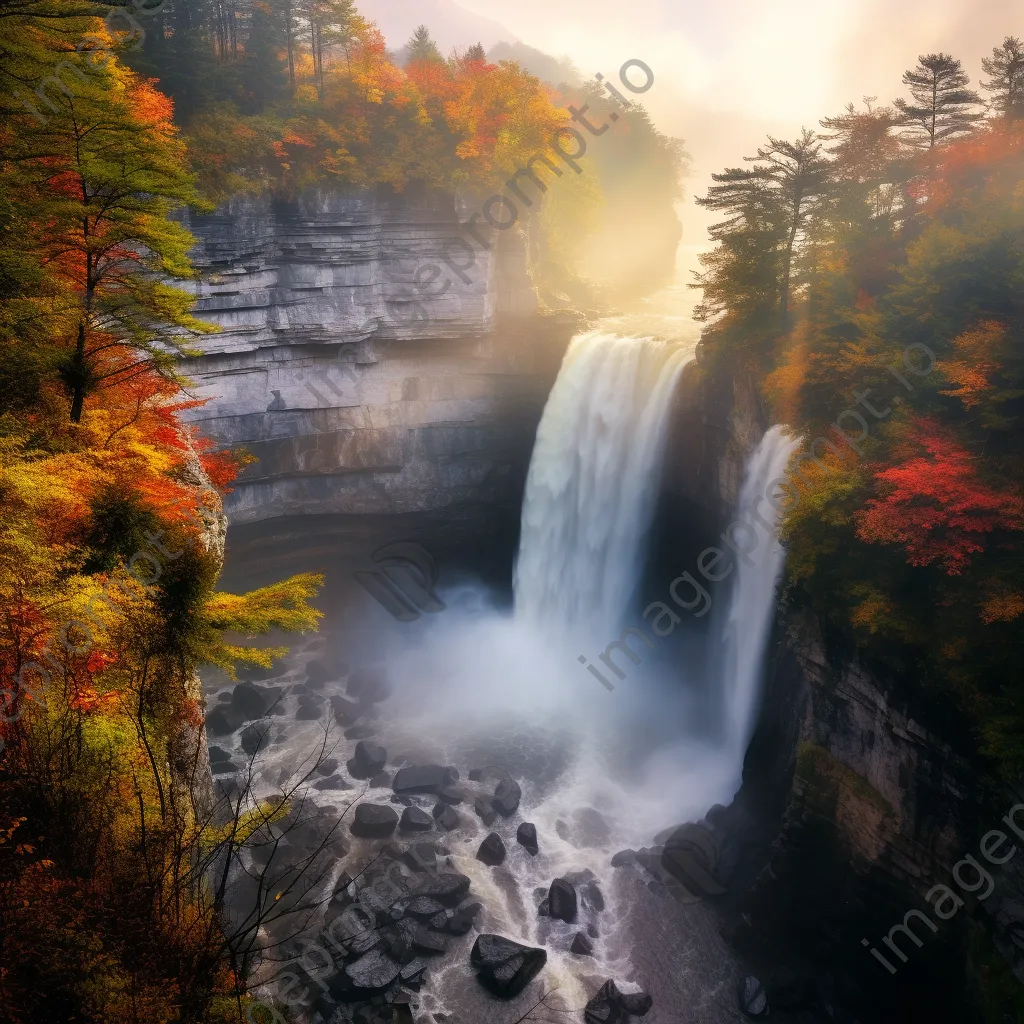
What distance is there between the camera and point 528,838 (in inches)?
738

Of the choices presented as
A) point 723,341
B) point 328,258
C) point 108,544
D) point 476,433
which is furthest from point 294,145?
point 108,544

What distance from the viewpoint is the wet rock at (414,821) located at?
19391 mm

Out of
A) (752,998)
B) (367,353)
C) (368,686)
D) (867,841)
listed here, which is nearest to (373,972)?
(752,998)

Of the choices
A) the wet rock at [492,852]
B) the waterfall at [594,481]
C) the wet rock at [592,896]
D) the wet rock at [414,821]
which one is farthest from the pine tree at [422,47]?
the wet rock at [592,896]

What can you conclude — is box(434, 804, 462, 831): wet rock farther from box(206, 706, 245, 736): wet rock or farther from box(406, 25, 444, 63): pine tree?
box(406, 25, 444, 63): pine tree

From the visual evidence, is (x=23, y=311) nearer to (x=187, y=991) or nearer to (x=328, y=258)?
(x=187, y=991)

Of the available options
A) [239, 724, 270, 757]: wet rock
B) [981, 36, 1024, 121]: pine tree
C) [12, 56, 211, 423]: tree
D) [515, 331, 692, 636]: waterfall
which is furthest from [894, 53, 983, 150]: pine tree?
[239, 724, 270, 757]: wet rock

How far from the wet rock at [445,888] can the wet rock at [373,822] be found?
226 cm

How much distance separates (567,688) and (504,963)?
1182 cm

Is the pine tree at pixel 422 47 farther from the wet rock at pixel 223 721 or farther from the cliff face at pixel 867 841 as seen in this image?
the cliff face at pixel 867 841

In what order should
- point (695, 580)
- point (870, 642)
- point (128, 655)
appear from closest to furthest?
point (128, 655)
point (870, 642)
point (695, 580)

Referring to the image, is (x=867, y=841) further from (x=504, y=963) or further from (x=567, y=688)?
(x=567, y=688)

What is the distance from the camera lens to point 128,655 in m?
9.91

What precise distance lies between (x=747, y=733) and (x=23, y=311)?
63.4ft
